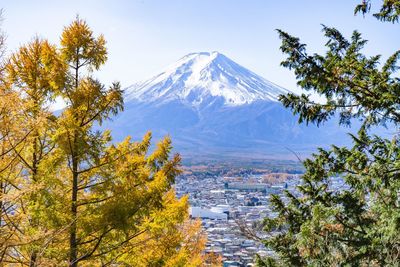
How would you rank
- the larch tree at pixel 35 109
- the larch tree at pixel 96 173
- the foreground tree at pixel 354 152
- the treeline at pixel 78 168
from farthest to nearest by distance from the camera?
the larch tree at pixel 96 173 → the treeline at pixel 78 168 → the larch tree at pixel 35 109 → the foreground tree at pixel 354 152

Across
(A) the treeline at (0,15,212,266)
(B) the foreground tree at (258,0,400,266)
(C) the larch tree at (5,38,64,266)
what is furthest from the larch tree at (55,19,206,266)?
(B) the foreground tree at (258,0,400,266)

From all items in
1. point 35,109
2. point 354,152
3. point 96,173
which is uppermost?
point 35,109

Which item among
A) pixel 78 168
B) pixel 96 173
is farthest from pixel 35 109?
pixel 96 173

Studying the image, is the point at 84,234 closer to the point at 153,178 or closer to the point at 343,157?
the point at 153,178

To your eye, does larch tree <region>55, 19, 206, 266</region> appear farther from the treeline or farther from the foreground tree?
the foreground tree

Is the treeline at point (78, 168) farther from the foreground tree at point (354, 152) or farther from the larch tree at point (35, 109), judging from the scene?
the foreground tree at point (354, 152)

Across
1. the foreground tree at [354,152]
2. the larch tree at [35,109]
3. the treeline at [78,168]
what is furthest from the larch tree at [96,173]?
the foreground tree at [354,152]

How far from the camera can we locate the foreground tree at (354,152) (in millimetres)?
6750

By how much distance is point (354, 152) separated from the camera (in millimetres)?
7246

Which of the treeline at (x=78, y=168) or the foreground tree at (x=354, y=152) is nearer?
the foreground tree at (x=354, y=152)

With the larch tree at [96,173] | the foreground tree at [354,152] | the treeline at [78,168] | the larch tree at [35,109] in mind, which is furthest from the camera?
the larch tree at [96,173]

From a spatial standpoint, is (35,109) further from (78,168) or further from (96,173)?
(96,173)

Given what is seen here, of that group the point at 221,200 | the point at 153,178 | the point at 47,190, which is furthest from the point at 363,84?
the point at 221,200

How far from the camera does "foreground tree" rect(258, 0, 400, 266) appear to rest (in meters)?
6.75
